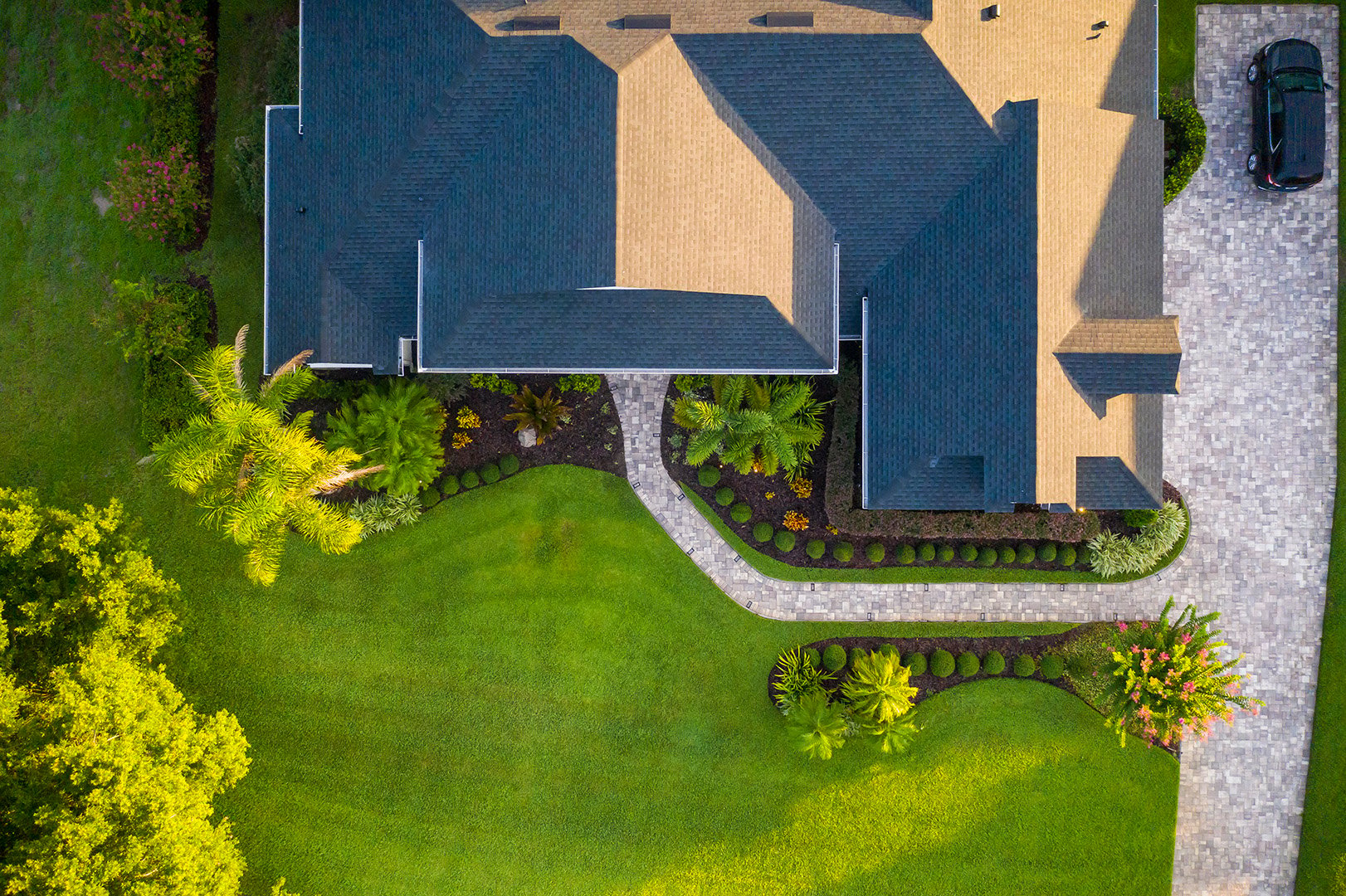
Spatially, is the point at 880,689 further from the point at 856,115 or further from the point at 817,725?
the point at 856,115

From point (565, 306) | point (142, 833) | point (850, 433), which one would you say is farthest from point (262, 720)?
point (850, 433)

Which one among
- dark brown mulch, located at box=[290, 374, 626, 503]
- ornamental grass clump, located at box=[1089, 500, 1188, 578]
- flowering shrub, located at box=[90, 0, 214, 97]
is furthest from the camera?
dark brown mulch, located at box=[290, 374, 626, 503]

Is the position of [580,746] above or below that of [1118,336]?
below

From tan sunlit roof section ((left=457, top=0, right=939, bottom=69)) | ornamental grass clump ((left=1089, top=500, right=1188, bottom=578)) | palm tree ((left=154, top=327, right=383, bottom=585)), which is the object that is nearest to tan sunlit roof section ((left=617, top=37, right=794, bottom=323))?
tan sunlit roof section ((left=457, top=0, right=939, bottom=69))

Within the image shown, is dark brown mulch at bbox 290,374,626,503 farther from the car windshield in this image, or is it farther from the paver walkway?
the car windshield

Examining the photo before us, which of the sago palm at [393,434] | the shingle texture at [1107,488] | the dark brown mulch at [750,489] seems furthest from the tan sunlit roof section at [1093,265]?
the sago palm at [393,434]

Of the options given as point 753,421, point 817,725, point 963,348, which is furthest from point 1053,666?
point 753,421
